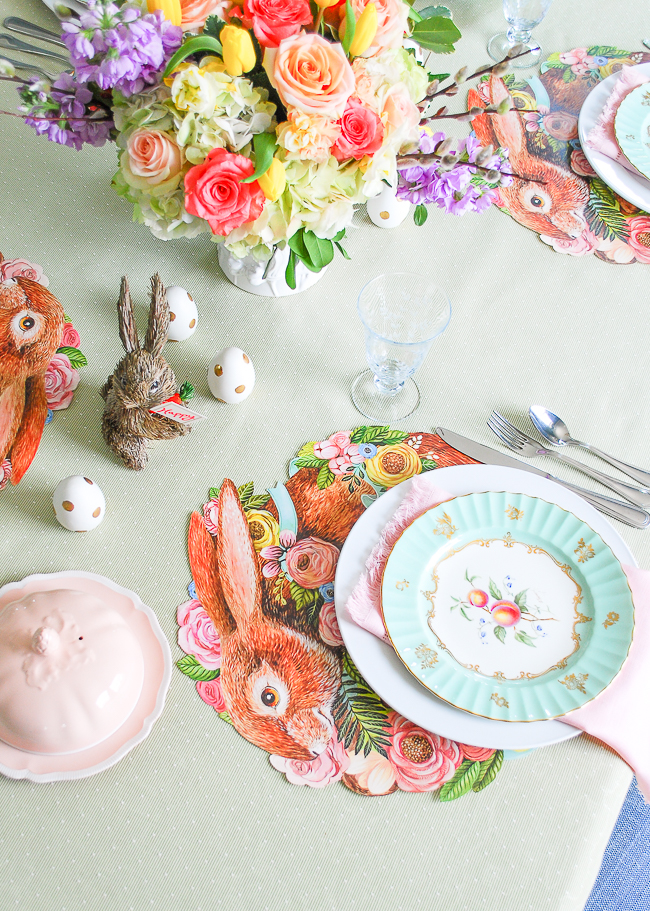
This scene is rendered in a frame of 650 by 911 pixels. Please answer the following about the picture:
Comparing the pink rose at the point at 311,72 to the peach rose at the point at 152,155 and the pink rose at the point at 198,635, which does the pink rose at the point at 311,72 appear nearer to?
the peach rose at the point at 152,155

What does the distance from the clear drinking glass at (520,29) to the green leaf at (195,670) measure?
3.75 feet

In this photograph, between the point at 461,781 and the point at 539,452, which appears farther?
the point at 539,452

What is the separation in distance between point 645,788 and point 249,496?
1.73 feet

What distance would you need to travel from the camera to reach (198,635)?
758 mm

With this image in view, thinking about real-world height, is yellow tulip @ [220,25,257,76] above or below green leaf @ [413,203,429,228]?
above

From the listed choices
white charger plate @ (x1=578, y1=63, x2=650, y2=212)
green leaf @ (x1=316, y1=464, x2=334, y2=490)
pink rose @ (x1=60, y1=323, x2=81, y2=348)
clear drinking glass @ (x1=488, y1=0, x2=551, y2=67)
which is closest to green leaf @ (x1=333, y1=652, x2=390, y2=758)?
green leaf @ (x1=316, y1=464, x2=334, y2=490)

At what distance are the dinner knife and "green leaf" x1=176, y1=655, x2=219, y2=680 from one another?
41cm

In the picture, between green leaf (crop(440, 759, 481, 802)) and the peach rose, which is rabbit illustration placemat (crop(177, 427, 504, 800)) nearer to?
green leaf (crop(440, 759, 481, 802))

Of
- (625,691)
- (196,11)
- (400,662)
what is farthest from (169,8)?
(625,691)

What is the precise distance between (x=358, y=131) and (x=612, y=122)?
64cm

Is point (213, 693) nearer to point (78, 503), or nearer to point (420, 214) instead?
point (78, 503)

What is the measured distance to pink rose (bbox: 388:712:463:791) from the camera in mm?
675

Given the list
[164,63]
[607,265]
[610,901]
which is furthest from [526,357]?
[610,901]

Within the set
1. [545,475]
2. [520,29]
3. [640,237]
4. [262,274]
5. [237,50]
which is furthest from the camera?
[520,29]
